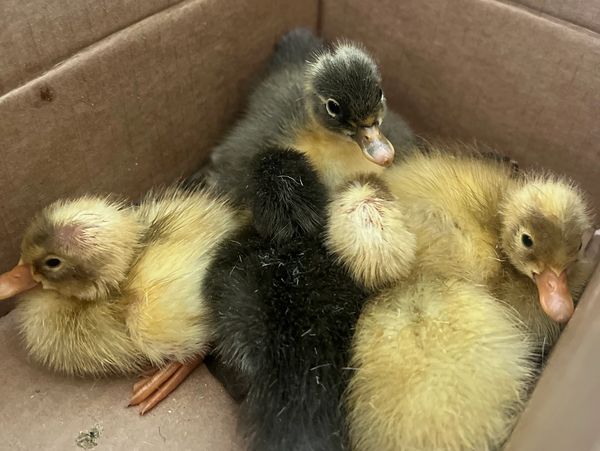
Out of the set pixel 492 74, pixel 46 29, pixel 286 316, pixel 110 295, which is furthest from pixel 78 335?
pixel 492 74

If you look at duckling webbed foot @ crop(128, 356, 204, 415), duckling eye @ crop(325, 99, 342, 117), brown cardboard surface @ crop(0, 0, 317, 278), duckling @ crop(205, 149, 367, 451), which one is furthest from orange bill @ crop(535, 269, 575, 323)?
brown cardboard surface @ crop(0, 0, 317, 278)

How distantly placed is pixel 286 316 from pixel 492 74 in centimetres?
62

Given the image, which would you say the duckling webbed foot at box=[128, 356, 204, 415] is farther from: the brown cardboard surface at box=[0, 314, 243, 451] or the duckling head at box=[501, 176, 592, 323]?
the duckling head at box=[501, 176, 592, 323]

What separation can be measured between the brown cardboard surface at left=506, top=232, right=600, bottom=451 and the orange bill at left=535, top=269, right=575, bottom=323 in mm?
83

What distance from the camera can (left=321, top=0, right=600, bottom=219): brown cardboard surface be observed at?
3.52 feet

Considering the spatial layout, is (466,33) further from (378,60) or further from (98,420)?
(98,420)

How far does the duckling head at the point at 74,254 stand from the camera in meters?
0.91

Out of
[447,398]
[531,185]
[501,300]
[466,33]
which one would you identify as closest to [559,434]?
[447,398]

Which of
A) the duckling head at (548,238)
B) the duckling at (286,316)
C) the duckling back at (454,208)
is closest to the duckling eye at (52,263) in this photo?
the duckling at (286,316)

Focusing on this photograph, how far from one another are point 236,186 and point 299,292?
0.27 metres

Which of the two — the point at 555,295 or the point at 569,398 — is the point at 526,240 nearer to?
the point at 555,295

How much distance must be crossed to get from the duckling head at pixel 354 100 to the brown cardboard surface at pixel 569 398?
386mm

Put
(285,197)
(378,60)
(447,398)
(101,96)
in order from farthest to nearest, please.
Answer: (378,60), (101,96), (285,197), (447,398)

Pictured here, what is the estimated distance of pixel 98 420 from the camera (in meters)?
0.95
